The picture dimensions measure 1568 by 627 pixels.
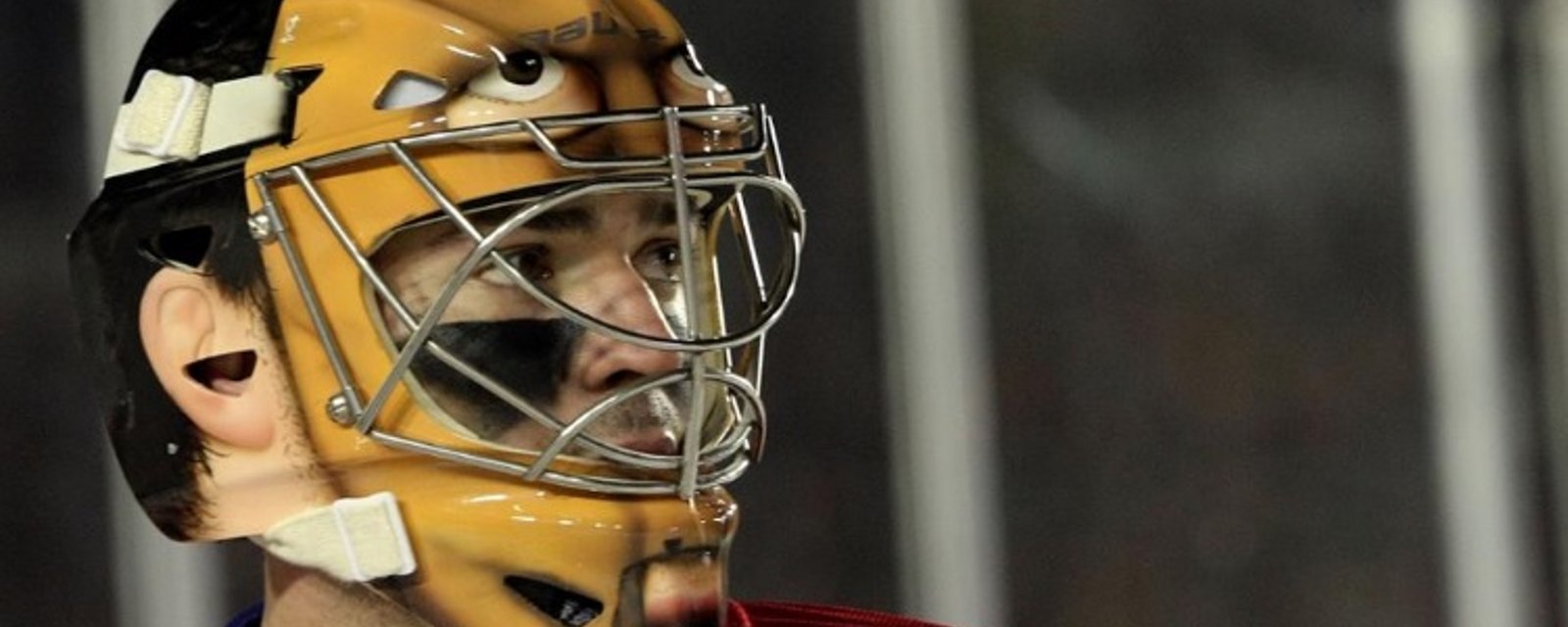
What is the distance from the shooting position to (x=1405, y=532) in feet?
10.3

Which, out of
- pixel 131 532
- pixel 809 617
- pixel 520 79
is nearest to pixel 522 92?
pixel 520 79

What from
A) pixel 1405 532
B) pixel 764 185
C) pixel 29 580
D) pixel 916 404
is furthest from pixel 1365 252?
pixel 764 185

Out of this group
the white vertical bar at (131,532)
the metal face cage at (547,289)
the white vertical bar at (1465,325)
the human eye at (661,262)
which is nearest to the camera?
the metal face cage at (547,289)

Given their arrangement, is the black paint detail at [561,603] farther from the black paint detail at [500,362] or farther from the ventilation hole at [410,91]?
the ventilation hole at [410,91]

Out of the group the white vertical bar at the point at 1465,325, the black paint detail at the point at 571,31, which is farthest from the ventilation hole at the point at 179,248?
the white vertical bar at the point at 1465,325

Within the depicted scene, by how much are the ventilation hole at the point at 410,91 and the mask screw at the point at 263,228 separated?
0.27ft

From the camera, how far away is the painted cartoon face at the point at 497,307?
1.30 m

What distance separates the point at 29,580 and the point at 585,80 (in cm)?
119

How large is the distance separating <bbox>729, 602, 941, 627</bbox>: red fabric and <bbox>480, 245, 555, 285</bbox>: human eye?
35 centimetres

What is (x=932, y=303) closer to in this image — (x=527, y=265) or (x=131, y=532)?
(x=131, y=532)

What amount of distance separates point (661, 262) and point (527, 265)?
0.10m

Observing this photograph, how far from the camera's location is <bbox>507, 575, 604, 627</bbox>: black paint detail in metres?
1.31

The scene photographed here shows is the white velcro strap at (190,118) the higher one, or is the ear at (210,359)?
the white velcro strap at (190,118)

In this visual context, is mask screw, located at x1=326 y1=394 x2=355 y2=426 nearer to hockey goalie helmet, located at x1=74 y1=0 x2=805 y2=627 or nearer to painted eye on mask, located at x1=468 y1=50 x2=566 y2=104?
hockey goalie helmet, located at x1=74 y1=0 x2=805 y2=627
